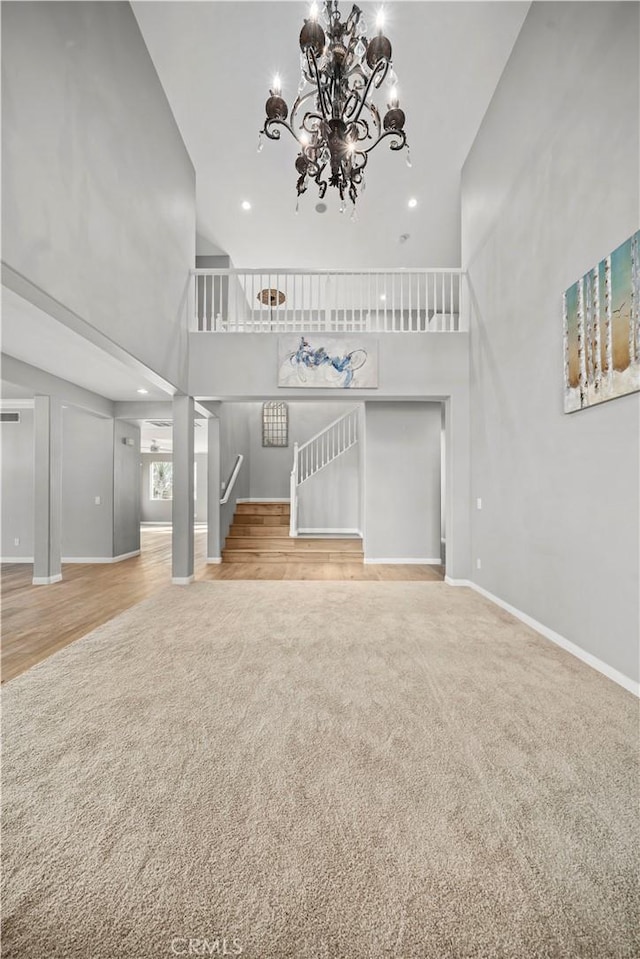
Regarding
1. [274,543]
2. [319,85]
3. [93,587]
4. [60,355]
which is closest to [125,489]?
[93,587]

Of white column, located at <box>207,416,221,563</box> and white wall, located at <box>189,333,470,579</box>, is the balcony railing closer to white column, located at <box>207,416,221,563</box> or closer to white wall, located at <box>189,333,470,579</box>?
white wall, located at <box>189,333,470,579</box>

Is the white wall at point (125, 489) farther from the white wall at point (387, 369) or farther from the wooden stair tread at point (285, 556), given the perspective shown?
the white wall at point (387, 369)

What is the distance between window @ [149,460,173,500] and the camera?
14.9 meters

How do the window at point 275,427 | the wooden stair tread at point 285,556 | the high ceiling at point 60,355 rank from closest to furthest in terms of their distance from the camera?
the high ceiling at point 60,355 < the wooden stair tread at point 285,556 < the window at point 275,427

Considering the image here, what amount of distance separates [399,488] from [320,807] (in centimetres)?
564

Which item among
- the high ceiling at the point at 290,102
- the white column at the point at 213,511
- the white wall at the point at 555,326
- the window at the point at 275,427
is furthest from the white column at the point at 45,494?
the white wall at the point at 555,326

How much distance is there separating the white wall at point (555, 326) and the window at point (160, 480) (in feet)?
39.7

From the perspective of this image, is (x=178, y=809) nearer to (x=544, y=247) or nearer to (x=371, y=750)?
(x=371, y=750)

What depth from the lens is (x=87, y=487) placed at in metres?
7.38

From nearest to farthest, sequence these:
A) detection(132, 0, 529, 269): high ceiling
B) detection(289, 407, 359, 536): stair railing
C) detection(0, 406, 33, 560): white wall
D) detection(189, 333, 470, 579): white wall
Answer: detection(132, 0, 529, 269): high ceiling < detection(189, 333, 470, 579): white wall < detection(0, 406, 33, 560): white wall < detection(289, 407, 359, 536): stair railing

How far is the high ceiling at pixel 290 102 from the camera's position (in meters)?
4.00

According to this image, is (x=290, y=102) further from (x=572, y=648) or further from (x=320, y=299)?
(x=572, y=648)

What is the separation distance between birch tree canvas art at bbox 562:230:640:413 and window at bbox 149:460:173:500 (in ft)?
45.0

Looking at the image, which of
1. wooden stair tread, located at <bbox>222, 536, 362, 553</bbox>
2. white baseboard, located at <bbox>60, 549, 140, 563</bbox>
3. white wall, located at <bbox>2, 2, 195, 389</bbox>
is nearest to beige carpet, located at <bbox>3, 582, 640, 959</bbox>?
white wall, located at <bbox>2, 2, 195, 389</bbox>
